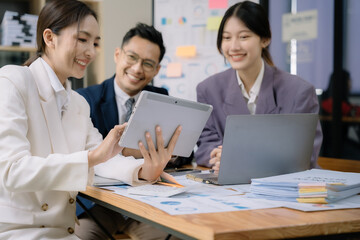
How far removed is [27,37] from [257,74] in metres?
2.27

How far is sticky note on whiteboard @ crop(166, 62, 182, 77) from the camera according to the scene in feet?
13.1

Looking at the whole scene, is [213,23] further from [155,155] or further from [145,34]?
[155,155]

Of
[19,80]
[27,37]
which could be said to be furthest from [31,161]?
[27,37]

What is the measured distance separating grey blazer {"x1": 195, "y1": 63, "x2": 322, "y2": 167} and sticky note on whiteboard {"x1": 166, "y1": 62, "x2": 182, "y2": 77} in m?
1.77

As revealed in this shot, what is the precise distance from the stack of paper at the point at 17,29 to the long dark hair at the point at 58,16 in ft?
7.62

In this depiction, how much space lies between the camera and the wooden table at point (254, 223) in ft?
2.95

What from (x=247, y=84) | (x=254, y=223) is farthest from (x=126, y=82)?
(x=254, y=223)

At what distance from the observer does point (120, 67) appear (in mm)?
2336

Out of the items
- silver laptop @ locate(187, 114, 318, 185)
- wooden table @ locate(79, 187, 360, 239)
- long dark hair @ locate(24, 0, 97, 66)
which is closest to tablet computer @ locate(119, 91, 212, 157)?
silver laptop @ locate(187, 114, 318, 185)

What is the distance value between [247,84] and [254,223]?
133cm

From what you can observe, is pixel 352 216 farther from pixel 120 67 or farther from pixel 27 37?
pixel 27 37

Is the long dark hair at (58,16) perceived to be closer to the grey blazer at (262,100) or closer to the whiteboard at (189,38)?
the grey blazer at (262,100)

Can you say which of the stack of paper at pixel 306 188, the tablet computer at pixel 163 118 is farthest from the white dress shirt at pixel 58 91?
the stack of paper at pixel 306 188

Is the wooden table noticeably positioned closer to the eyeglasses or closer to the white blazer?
the white blazer
